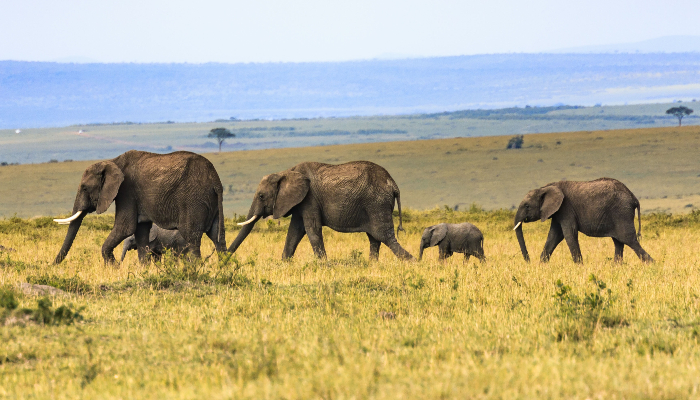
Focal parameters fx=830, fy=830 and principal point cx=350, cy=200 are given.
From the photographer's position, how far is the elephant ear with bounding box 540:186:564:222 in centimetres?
1708

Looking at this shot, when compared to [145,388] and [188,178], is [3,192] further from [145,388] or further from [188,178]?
[145,388]

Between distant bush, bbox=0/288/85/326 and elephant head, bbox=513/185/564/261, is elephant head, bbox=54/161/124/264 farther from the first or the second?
elephant head, bbox=513/185/564/261

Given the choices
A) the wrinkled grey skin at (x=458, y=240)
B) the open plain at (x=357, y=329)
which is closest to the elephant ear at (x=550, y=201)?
the open plain at (x=357, y=329)

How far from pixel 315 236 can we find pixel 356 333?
760 centimetres

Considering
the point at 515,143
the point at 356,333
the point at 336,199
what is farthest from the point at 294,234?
the point at 515,143

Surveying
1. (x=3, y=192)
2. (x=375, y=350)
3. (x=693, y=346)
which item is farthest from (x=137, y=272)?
(x=3, y=192)

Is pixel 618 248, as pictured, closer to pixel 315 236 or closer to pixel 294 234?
→ pixel 315 236

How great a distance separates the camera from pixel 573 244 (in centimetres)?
1692

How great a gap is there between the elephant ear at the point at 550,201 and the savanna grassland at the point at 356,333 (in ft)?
6.95

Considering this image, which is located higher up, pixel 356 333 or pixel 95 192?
pixel 95 192

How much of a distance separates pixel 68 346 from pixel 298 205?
865cm

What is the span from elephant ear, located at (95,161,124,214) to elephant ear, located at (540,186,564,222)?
8479 mm

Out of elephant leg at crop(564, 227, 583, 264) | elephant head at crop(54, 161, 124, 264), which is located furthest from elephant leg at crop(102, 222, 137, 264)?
elephant leg at crop(564, 227, 583, 264)

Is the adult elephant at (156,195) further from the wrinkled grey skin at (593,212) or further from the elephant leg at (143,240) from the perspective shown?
the wrinkled grey skin at (593,212)
